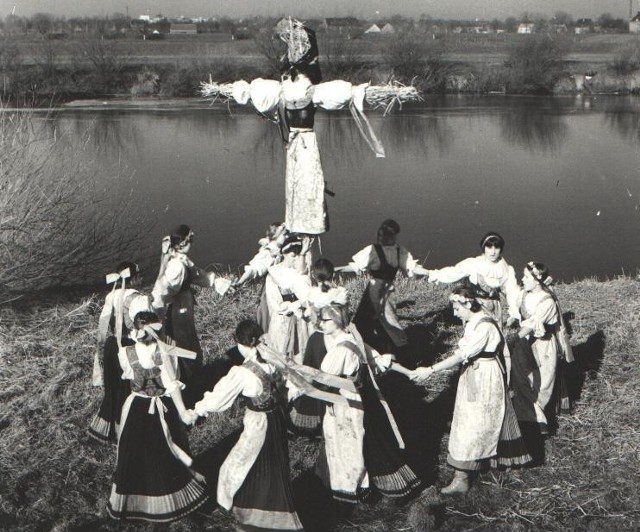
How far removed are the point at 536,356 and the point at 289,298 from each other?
7.67 ft

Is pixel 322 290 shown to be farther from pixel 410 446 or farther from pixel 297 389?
pixel 410 446

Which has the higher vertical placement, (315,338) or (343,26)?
(343,26)

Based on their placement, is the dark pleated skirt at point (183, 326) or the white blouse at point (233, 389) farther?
the dark pleated skirt at point (183, 326)

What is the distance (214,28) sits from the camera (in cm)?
6531

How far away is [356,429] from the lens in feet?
18.1

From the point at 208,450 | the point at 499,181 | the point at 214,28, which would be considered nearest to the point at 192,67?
the point at 499,181

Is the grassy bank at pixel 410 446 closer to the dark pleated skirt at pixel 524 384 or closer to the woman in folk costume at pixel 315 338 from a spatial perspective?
the woman in folk costume at pixel 315 338

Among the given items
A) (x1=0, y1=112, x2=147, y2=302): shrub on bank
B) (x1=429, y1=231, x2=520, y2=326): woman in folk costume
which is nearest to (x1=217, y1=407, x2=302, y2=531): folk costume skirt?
(x1=429, y1=231, x2=520, y2=326): woman in folk costume

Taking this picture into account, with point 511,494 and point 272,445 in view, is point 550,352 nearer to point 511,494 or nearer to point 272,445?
point 511,494

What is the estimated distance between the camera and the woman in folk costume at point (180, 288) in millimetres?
6758

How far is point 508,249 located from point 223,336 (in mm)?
11386

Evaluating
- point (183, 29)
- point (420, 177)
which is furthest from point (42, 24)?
point (420, 177)

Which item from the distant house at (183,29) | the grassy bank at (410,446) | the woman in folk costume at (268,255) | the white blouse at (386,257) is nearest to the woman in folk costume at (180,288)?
the woman in folk costume at (268,255)

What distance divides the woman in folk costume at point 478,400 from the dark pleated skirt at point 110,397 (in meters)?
2.55
